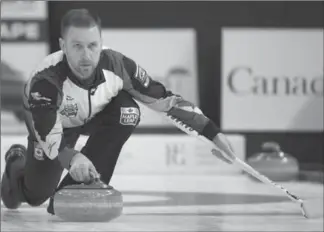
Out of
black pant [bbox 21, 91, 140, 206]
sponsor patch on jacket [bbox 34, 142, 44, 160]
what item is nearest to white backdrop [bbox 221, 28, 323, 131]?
sponsor patch on jacket [bbox 34, 142, 44, 160]

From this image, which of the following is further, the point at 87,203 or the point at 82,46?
→ the point at 87,203

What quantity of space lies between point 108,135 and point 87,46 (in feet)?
1.79

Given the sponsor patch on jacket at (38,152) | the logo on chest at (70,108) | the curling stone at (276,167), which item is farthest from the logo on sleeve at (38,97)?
the curling stone at (276,167)

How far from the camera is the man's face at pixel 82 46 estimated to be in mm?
1415

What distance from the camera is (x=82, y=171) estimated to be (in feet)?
5.09

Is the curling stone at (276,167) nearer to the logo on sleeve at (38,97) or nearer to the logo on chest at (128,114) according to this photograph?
the logo on chest at (128,114)

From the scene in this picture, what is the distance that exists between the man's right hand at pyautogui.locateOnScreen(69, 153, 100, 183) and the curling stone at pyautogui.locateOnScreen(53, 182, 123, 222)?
3 cm

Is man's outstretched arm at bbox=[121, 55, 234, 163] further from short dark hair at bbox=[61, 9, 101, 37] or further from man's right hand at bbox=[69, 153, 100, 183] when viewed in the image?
short dark hair at bbox=[61, 9, 101, 37]

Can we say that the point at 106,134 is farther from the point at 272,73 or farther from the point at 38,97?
the point at 272,73

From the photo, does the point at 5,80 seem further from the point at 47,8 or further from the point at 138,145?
the point at 138,145

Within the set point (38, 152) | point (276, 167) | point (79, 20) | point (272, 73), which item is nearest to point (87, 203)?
point (79, 20)

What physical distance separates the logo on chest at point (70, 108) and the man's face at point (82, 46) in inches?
12.4

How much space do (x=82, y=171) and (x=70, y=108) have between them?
0.32m

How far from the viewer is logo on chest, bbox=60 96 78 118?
182cm
